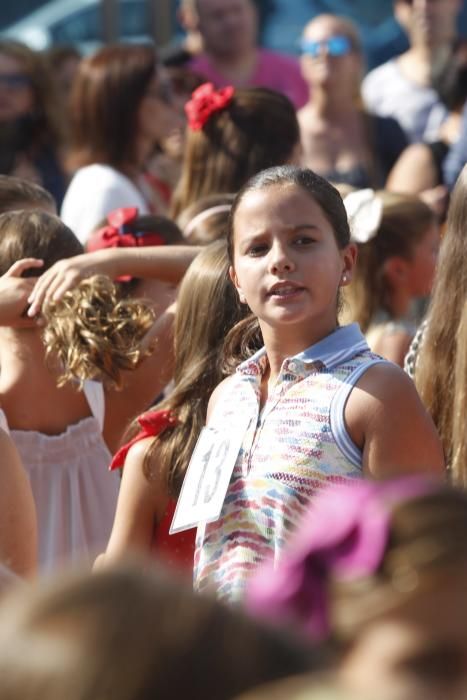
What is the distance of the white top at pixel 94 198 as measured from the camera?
5.02 meters

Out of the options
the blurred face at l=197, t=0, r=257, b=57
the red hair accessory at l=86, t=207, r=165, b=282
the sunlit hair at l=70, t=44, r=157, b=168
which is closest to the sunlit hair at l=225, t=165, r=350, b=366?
the red hair accessory at l=86, t=207, r=165, b=282

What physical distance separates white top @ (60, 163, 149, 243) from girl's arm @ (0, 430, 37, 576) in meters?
2.11

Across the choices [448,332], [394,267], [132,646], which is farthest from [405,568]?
[394,267]

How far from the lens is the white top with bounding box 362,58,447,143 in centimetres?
637

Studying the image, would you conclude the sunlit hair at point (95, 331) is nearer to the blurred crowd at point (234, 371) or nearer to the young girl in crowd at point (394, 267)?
the blurred crowd at point (234, 371)

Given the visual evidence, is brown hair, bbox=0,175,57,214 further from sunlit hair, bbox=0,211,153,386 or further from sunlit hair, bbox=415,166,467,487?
sunlit hair, bbox=415,166,467,487

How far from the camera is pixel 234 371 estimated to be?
3162 mm

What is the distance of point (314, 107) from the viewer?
612cm

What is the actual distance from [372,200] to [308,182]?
1.30 metres

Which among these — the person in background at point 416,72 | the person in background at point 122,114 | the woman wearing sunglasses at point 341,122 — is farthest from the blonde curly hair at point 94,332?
the person in background at point 416,72

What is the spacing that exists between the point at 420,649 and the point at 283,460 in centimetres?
147

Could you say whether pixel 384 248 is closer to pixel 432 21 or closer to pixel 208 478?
pixel 208 478

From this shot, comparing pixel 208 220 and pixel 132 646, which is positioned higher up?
pixel 208 220

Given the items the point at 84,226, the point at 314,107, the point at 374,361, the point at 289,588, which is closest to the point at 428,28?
the point at 314,107
